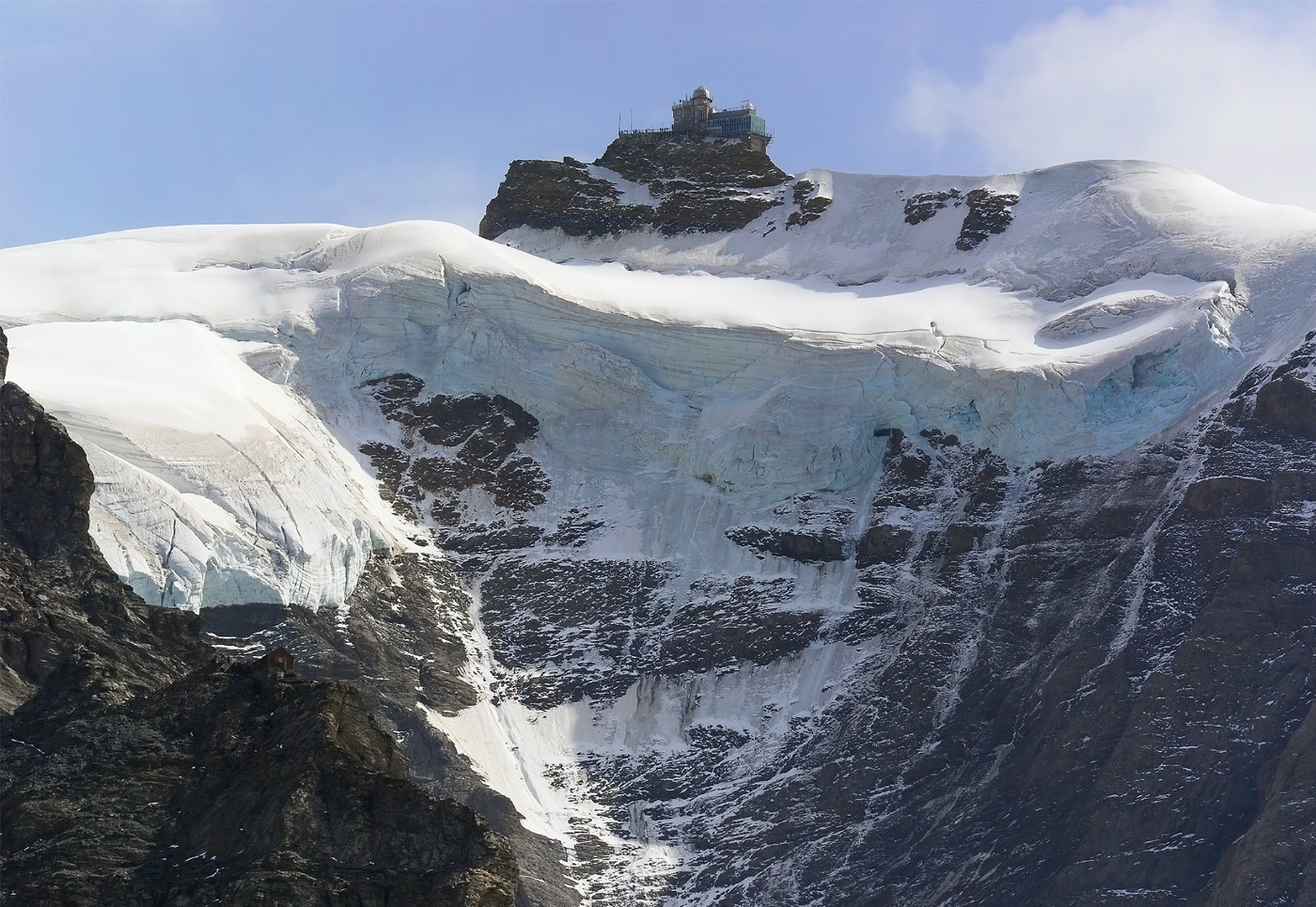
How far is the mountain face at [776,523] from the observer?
107000 millimetres

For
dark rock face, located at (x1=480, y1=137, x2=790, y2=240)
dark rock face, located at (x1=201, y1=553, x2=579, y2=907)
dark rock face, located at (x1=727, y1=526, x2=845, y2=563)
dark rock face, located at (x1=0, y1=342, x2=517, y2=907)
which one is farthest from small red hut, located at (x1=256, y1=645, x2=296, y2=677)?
dark rock face, located at (x1=480, y1=137, x2=790, y2=240)

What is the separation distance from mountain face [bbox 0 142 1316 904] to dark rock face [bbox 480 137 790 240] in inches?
359

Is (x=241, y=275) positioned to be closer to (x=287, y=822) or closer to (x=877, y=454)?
(x=877, y=454)

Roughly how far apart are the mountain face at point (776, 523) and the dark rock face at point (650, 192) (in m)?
9.12

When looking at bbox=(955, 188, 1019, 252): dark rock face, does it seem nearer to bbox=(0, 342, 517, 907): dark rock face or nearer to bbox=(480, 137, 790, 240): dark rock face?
bbox=(480, 137, 790, 240): dark rock face

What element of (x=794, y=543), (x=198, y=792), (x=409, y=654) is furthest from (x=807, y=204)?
(x=198, y=792)

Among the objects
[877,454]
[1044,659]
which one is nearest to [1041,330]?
[877,454]

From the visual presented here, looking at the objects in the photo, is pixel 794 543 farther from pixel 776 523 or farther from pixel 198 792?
pixel 198 792

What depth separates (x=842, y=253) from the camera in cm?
15212

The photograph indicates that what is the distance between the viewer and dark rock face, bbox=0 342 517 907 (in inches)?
1785

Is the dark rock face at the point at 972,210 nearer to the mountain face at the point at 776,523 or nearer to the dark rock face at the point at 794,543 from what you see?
the mountain face at the point at 776,523

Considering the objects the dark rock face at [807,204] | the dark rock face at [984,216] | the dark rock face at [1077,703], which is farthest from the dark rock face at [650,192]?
the dark rock face at [1077,703]

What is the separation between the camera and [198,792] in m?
48.4

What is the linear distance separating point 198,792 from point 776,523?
257 ft
